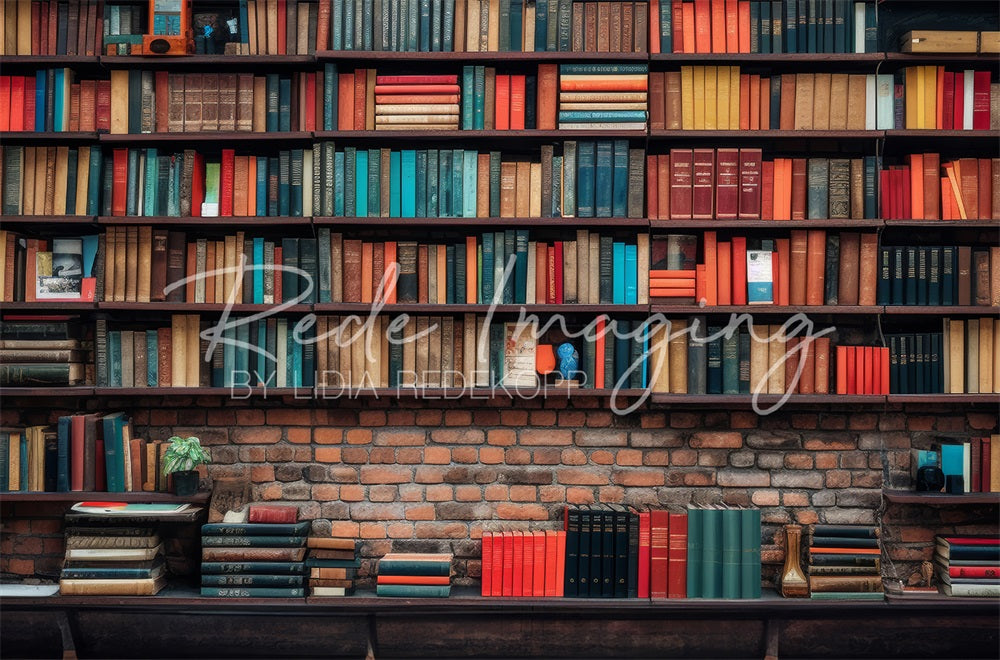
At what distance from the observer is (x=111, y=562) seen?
9.80ft

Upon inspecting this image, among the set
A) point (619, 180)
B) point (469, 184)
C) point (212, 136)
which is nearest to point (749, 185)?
point (619, 180)

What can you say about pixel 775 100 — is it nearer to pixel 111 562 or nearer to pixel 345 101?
pixel 345 101

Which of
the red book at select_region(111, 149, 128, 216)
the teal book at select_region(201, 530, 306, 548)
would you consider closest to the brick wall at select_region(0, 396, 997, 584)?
the teal book at select_region(201, 530, 306, 548)

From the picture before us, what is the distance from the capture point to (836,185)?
10.0ft

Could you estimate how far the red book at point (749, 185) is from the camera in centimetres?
305

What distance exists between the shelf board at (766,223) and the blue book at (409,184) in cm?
95

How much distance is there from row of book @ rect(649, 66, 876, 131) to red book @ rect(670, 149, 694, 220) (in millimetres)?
114

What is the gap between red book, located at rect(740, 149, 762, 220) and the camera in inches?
120

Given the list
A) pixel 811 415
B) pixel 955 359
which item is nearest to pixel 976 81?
pixel 955 359

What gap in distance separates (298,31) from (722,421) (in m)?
2.38

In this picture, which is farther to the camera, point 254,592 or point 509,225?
point 509,225

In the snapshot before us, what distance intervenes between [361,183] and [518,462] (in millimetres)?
1320

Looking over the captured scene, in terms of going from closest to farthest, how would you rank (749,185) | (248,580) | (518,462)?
(248,580) < (749,185) < (518,462)

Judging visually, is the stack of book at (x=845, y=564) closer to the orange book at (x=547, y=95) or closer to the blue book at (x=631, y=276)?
the blue book at (x=631, y=276)
